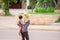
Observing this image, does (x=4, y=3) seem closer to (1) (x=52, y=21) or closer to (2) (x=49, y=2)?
(2) (x=49, y=2)

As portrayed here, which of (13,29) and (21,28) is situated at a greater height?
(21,28)

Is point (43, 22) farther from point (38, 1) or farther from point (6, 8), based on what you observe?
point (6, 8)

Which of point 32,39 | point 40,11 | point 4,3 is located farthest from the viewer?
point 4,3

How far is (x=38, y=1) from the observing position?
80.9 ft

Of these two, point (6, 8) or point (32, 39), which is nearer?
point (32, 39)

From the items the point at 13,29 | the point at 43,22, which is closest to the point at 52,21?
the point at 43,22

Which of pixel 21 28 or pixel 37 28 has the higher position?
pixel 21 28

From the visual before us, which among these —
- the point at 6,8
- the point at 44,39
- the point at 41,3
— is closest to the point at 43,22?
the point at 41,3

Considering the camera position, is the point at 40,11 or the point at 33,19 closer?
the point at 33,19

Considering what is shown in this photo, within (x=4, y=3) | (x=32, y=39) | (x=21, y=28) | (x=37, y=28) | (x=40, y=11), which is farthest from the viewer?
(x=4, y=3)

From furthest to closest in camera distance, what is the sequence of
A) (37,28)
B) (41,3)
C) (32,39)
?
(41,3) → (37,28) → (32,39)

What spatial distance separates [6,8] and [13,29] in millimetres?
10918

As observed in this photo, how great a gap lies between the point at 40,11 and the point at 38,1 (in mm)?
3049

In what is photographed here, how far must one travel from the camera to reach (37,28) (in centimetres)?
1852
